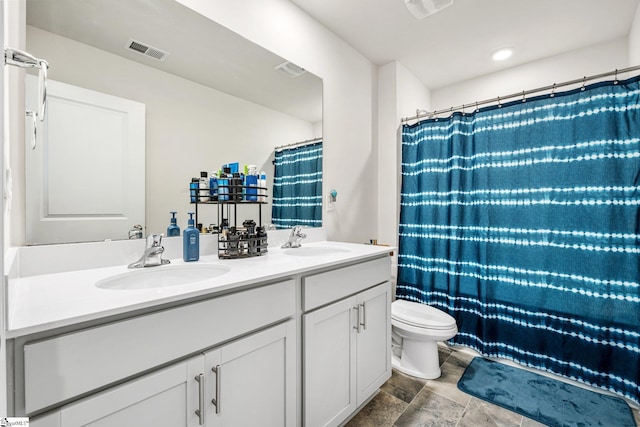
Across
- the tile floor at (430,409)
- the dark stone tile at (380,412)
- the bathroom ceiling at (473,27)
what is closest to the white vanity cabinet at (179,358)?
the dark stone tile at (380,412)

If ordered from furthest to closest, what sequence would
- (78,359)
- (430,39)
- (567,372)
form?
(430,39) → (567,372) → (78,359)

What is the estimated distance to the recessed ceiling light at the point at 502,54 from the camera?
2.39 meters

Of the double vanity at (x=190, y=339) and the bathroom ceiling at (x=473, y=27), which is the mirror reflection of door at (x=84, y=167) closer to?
the double vanity at (x=190, y=339)

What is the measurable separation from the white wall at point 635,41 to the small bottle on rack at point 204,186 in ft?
9.43

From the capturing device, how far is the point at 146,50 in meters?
1.31

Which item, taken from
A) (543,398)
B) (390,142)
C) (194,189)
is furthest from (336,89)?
(543,398)

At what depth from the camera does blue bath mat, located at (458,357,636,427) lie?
5.04ft

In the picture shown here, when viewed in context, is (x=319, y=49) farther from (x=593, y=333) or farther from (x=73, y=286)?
(x=593, y=333)

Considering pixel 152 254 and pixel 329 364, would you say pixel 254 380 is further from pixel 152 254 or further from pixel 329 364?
pixel 152 254

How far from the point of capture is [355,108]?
243 centimetres

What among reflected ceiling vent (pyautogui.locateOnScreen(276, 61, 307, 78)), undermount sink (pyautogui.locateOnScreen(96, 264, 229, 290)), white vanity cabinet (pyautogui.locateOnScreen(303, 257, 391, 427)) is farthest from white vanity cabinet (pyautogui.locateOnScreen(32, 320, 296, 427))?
reflected ceiling vent (pyautogui.locateOnScreen(276, 61, 307, 78))

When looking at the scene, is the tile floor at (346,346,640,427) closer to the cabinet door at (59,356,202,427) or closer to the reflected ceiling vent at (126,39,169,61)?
the cabinet door at (59,356,202,427)

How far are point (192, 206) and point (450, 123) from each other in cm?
204

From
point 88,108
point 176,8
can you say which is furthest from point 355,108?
point 88,108
